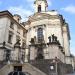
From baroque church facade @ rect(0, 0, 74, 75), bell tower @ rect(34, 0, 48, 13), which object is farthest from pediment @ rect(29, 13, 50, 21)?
bell tower @ rect(34, 0, 48, 13)

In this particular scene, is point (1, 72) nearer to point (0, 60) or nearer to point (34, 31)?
point (0, 60)

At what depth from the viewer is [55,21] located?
38.5m

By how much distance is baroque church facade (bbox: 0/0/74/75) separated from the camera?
80.1 feet

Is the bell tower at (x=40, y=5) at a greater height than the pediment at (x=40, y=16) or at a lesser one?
greater

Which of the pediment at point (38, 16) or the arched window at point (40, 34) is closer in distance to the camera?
the arched window at point (40, 34)

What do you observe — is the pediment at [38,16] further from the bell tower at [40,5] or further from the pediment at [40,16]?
the bell tower at [40,5]

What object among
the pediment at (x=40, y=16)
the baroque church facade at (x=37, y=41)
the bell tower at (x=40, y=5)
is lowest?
the baroque church facade at (x=37, y=41)

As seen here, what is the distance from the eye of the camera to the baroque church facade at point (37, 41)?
24422mm

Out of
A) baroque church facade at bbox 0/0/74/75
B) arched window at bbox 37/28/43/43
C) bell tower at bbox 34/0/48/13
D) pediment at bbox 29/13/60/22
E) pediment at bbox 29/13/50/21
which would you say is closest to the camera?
baroque church facade at bbox 0/0/74/75

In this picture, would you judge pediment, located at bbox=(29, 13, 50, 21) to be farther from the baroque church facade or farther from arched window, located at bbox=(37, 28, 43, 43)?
arched window, located at bbox=(37, 28, 43, 43)

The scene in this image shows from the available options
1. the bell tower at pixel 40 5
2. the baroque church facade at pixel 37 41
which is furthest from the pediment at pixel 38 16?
the bell tower at pixel 40 5

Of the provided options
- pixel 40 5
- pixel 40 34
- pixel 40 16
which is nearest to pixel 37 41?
pixel 40 34

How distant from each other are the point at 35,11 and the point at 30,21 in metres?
3.99

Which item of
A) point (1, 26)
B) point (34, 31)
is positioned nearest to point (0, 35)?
point (1, 26)
